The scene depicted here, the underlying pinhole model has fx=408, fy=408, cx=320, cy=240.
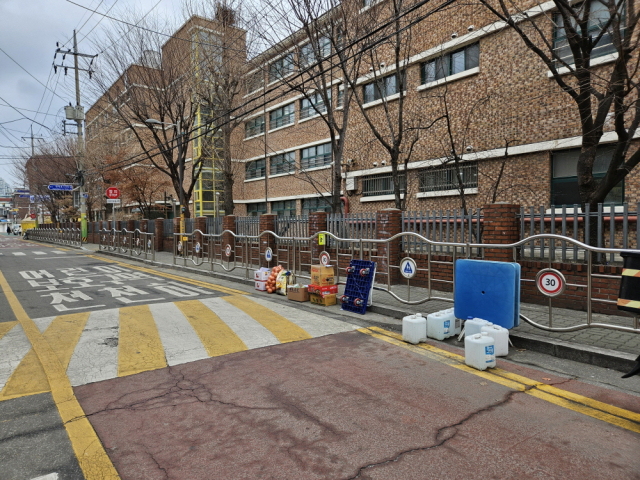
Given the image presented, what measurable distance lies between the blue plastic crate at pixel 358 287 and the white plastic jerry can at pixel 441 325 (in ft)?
6.51

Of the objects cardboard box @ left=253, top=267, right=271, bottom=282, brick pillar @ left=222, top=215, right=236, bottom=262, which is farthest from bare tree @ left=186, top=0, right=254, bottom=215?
cardboard box @ left=253, top=267, right=271, bottom=282

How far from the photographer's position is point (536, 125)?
15242mm

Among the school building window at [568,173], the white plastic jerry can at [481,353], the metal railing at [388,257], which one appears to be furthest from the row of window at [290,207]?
the white plastic jerry can at [481,353]

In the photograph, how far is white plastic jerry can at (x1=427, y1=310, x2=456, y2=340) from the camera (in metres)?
6.26

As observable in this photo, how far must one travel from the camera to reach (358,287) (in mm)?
8406

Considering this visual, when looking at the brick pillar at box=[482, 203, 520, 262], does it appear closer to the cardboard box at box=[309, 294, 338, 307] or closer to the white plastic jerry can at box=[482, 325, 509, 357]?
the white plastic jerry can at box=[482, 325, 509, 357]

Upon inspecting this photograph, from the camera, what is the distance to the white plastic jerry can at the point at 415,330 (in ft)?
20.0

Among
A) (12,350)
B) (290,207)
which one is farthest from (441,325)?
(290,207)

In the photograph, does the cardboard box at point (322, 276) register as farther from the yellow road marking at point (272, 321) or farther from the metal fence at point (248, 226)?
the metal fence at point (248, 226)

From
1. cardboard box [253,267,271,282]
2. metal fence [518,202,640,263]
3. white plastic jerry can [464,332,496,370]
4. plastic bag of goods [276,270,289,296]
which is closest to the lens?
white plastic jerry can [464,332,496,370]

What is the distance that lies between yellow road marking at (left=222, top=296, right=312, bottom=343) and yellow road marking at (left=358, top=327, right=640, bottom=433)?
1814 millimetres

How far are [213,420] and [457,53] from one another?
18991 millimetres

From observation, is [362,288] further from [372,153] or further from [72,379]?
[372,153]

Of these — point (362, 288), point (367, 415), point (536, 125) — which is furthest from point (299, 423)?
point (536, 125)
